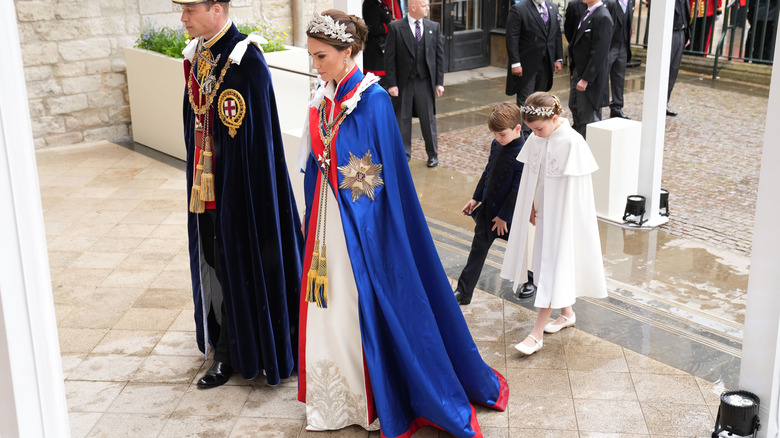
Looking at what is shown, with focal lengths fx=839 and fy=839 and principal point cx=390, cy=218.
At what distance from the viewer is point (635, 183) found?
6562 mm

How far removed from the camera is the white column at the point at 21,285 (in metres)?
2.16

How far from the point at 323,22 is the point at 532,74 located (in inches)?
213

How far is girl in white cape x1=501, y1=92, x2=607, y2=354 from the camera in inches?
166

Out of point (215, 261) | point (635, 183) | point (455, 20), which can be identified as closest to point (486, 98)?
point (455, 20)

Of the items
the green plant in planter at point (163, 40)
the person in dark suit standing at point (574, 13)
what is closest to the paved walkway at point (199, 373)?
the green plant in planter at point (163, 40)

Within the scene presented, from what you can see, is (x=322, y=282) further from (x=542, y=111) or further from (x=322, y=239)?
(x=542, y=111)

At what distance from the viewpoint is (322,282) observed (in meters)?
3.52

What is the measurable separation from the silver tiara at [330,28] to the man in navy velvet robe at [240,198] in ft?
1.78

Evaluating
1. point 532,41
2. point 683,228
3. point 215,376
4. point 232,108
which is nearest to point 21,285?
point 232,108

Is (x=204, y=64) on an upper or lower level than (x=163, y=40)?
upper

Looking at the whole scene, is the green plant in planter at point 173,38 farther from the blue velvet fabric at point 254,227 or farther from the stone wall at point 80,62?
the blue velvet fabric at point 254,227

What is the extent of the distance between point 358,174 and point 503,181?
55.7 inches

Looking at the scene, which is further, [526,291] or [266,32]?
[266,32]

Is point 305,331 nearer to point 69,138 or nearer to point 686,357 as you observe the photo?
point 686,357
